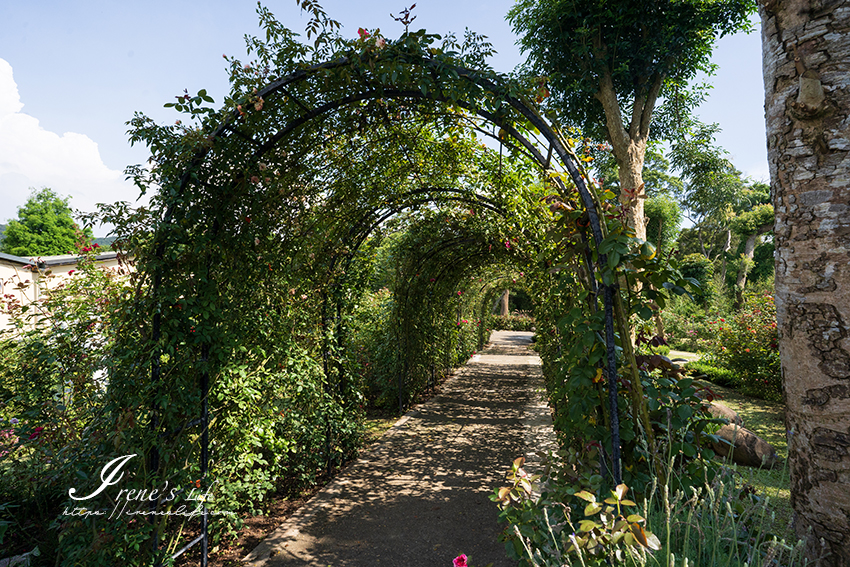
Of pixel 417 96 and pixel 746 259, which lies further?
pixel 746 259

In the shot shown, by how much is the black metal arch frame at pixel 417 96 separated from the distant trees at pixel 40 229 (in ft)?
128

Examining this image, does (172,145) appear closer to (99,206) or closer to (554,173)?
(99,206)

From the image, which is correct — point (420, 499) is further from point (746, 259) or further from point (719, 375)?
point (746, 259)

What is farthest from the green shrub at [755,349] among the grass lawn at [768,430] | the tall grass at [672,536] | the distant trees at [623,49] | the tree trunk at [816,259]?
the tree trunk at [816,259]

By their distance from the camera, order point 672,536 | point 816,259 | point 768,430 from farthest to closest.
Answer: point 768,430 < point 672,536 < point 816,259

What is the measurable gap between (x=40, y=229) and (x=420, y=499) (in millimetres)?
43482

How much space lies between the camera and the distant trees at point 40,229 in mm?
32281

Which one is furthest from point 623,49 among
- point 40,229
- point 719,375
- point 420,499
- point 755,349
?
point 40,229

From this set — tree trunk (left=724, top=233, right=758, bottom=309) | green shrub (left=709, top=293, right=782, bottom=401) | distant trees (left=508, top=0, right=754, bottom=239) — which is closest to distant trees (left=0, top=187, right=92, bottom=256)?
distant trees (left=508, top=0, right=754, bottom=239)

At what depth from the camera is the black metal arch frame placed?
200 cm

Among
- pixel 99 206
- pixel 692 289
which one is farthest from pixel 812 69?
pixel 99 206

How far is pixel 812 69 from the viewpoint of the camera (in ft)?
5.73

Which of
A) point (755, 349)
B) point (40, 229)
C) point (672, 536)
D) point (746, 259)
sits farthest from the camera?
point (40, 229)

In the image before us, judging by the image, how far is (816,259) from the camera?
67.5 inches
